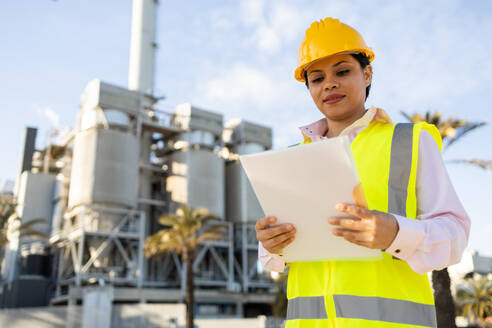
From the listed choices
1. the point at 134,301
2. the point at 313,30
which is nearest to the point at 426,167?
the point at 313,30

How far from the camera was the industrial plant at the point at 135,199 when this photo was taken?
39875mm

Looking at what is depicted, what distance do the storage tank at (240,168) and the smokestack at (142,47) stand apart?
32.8 feet

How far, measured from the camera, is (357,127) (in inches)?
83.0

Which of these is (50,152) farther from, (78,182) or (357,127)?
(357,127)

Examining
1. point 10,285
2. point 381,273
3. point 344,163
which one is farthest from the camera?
point 10,285

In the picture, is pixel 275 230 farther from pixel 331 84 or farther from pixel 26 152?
pixel 26 152

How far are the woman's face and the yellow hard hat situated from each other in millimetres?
52

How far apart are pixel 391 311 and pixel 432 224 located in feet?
1.10

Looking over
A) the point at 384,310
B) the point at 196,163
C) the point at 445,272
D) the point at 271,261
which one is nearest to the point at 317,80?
the point at 271,261

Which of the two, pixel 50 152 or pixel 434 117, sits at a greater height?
pixel 50 152

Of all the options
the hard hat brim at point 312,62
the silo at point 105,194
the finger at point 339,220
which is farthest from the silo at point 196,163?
the finger at point 339,220

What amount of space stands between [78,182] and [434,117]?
3151 cm

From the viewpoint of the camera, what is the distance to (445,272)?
13.6 metres

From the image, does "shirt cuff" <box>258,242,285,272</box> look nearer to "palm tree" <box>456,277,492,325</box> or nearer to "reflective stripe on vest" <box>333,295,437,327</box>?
"reflective stripe on vest" <box>333,295,437,327</box>
